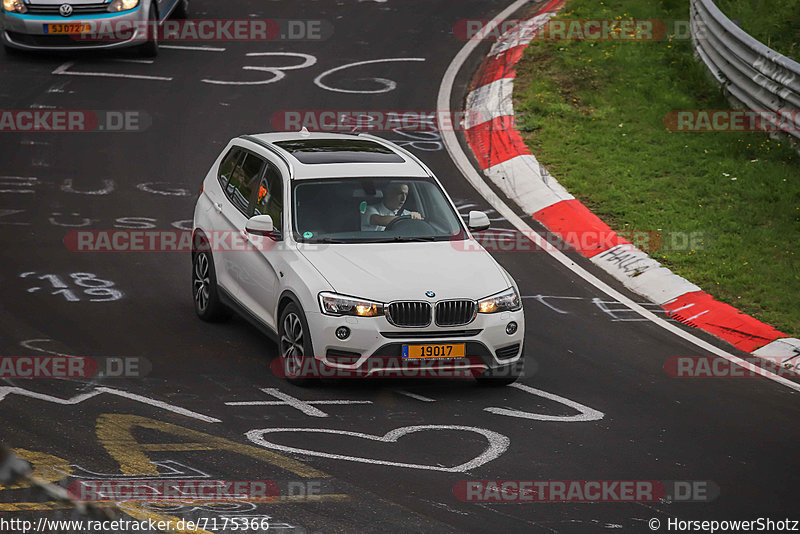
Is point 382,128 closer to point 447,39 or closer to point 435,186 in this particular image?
point 447,39

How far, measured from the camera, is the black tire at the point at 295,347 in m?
9.34

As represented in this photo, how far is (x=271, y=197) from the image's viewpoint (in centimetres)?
1053

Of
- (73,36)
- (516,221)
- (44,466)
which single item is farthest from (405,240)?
(73,36)

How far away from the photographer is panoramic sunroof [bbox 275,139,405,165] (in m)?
10.7

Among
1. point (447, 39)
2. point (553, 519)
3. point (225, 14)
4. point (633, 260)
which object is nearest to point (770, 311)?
point (633, 260)

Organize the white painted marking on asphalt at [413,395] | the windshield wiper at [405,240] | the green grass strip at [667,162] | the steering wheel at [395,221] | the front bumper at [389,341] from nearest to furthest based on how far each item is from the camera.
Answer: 1. the front bumper at [389,341]
2. the white painted marking on asphalt at [413,395]
3. the windshield wiper at [405,240]
4. the steering wheel at [395,221]
5. the green grass strip at [667,162]

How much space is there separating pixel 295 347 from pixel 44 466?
2.61m

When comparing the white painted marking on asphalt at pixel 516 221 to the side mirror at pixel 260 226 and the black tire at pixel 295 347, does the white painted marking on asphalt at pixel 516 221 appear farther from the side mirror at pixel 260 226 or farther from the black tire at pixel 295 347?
the side mirror at pixel 260 226

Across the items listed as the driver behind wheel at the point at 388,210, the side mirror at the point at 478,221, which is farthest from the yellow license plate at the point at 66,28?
the side mirror at the point at 478,221

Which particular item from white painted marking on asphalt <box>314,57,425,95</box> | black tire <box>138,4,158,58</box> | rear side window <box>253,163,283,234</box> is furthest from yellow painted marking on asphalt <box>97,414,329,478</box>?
black tire <box>138,4,158,58</box>

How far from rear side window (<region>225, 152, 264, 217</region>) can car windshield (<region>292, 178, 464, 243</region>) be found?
77 centimetres

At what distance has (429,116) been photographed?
17.9m

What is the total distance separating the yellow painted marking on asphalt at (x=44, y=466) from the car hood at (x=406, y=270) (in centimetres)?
263

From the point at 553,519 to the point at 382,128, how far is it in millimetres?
11056
